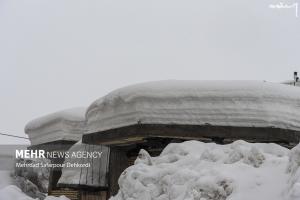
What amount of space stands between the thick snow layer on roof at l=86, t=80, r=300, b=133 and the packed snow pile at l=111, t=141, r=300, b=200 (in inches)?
87.1

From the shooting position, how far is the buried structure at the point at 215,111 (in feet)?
26.5

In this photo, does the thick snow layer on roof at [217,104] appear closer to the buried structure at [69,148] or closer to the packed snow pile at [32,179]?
the buried structure at [69,148]

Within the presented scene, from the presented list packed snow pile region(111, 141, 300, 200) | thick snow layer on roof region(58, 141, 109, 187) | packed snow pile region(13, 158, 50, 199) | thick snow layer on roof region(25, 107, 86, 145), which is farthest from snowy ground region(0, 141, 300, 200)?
packed snow pile region(13, 158, 50, 199)

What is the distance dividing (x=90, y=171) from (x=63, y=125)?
9.41ft

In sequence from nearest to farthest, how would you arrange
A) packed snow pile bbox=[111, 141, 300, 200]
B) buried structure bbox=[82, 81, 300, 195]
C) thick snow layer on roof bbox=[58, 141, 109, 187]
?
packed snow pile bbox=[111, 141, 300, 200] → buried structure bbox=[82, 81, 300, 195] → thick snow layer on roof bbox=[58, 141, 109, 187]

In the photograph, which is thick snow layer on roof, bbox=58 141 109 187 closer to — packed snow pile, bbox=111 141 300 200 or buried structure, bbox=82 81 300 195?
buried structure, bbox=82 81 300 195

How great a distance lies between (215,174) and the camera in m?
4.22

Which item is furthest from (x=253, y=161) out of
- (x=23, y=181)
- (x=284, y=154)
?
(x=23, y=181)

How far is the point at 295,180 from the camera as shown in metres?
3.37

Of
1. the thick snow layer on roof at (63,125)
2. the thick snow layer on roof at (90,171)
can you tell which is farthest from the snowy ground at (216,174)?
the thick snow layer on roof at (63,125)

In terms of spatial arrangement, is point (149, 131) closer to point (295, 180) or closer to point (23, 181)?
point (295, 180)

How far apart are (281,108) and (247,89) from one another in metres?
0.78

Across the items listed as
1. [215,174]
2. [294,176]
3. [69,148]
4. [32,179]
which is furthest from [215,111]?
[32,179]

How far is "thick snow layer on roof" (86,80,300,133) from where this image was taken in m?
8.08
